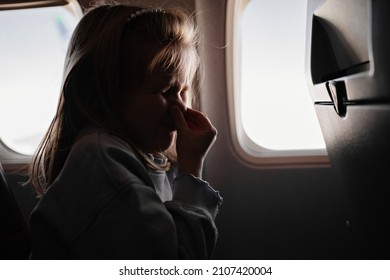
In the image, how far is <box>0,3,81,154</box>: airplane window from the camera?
122cm

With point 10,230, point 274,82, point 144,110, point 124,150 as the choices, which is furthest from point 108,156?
point 274,82

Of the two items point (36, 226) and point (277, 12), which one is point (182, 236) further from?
point (277, 12)

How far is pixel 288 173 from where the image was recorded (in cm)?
118

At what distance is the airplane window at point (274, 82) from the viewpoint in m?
1.13

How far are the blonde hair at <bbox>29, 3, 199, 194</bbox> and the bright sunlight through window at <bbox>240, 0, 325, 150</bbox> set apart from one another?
20.3 inches

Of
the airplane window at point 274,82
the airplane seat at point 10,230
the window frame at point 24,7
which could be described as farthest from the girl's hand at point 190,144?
the window frame at point 24,7

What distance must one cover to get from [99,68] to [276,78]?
2.25 ft

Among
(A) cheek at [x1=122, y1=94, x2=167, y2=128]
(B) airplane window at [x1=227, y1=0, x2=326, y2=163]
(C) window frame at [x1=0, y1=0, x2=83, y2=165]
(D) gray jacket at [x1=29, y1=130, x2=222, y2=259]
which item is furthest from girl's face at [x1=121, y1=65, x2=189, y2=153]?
(C) window frame at [x1=0, y1=0, x2=83, y2=165]

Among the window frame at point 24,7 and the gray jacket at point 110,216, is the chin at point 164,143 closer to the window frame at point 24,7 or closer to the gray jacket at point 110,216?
the gray jacket at point 110,216

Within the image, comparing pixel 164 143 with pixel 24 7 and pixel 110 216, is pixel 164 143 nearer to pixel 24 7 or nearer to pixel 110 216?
pixel 110 216

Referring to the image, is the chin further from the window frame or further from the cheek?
the window frame

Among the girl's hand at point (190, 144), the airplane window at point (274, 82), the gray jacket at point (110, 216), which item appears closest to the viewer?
the gray jacket at point (110, 216)

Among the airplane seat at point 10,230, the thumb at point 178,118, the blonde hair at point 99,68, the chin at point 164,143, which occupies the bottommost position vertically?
the airplane seat at point 10,230

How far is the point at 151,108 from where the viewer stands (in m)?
0.64
